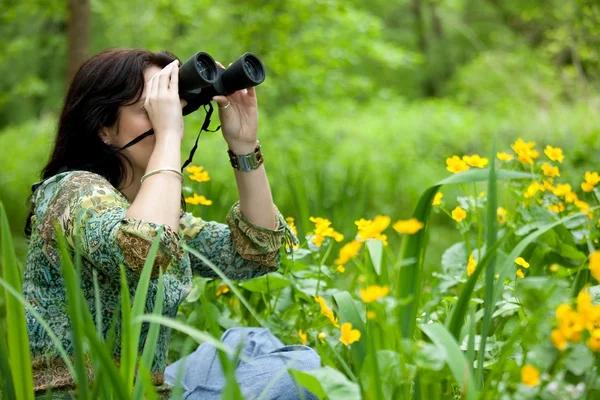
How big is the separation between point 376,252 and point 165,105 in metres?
0.60

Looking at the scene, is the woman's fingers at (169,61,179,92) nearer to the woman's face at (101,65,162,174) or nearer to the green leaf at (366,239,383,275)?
the woman's face at (101,65,162,174)

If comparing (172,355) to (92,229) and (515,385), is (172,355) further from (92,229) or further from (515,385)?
(515,385)

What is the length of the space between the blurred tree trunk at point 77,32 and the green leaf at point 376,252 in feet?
10.9

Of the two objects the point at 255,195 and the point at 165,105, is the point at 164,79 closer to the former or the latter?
the point at 165,105

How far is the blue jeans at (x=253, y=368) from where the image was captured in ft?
4.99

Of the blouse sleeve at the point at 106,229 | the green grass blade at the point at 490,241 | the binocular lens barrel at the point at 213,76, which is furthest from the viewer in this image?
the binocular lens barrel at the point at 213,76

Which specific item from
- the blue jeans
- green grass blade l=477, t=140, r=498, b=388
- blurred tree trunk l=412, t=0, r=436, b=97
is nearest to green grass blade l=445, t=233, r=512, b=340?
green grass blade l=477, t=140, r=498, b=388

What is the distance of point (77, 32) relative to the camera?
418 centimetres

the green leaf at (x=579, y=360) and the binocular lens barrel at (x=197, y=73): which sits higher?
the binocular lens barrel at (x=197, y=73)

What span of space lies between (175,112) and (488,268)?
2.37 feet

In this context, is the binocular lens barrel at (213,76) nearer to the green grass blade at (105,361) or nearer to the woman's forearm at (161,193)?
the woman's forearm at (161,193)

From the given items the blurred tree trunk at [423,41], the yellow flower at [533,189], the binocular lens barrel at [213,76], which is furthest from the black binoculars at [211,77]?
the blurred tree trunk at [423,41]

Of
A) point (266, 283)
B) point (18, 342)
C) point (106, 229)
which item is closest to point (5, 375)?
point (18, 342)

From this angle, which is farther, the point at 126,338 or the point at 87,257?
the point at 87,257
